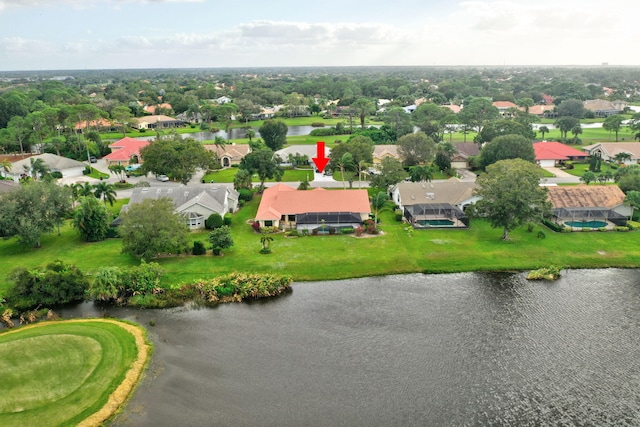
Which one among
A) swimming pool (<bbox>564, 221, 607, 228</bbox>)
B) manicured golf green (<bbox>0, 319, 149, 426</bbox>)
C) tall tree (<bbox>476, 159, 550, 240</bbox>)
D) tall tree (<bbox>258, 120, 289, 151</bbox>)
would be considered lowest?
manicured golf green (<bbox>0, 319, 149, 426</bbox>)

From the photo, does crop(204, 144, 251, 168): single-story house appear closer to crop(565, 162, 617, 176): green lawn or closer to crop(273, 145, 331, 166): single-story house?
crop(273, 145, 331, 166): single-story house

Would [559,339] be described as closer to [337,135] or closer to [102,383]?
[102,383]

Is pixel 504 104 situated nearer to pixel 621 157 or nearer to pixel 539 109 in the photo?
pixel 539 109

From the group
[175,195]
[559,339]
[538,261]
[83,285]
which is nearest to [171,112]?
[175,195]

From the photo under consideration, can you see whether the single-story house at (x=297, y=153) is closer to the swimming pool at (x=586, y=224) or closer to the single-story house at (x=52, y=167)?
the single-story house at (x=52, y=167)

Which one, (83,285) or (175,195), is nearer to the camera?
(83,285)

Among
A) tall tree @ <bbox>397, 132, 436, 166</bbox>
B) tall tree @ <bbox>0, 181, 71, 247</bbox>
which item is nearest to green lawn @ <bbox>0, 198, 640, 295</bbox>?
tall tree @ <bbox>0, 181, 71, 247</bbox>

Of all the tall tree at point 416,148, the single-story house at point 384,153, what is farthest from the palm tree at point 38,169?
the tall tree at point 416,148
